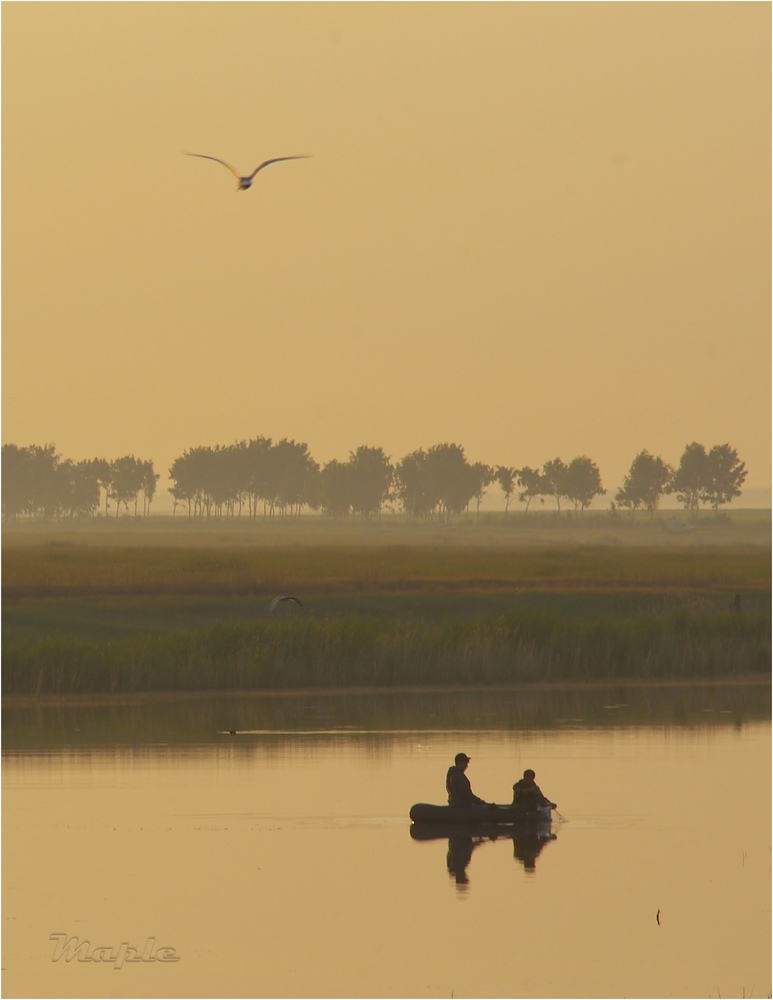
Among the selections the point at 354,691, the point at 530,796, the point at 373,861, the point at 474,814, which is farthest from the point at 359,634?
the point at 373,861

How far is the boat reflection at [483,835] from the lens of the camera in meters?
28.8

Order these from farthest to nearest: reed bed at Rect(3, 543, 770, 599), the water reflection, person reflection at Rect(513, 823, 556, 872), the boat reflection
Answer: reed bed at Rect(3, 543, 770, 599) < the water reflection < the boat reflection < person reflection at Rect(513, 823, 556, 872)

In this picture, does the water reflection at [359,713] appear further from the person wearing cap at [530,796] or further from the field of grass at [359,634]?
the person wearing cap at [530,796]

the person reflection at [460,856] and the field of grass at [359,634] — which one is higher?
the field of grass at [359,634]

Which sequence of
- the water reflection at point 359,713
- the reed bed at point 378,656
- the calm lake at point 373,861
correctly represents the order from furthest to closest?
the reed bed at point 378,656 → the water reflection at point 359,713 → the calm lake at point 373,861

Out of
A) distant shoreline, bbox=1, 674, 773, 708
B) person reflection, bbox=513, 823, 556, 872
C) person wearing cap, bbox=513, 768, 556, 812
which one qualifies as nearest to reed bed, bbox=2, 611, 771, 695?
distant shoreline, bbox=1, 674, 773, 708

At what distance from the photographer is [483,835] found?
30.0m

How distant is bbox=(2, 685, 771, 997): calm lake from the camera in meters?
21.2

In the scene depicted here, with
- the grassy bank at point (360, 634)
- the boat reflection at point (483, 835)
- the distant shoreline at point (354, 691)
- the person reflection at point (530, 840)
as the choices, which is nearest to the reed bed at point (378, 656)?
the grassy bank at point (360, 634)

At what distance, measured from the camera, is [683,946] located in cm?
2223

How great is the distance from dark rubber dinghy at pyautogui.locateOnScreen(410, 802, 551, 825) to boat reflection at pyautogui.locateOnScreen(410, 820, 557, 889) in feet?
0.34

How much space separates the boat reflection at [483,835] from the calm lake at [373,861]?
0.15m

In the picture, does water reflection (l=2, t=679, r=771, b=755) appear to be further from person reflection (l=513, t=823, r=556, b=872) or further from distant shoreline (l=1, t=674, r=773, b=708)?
person reflection (l=513, t=823, r=556, b=872)

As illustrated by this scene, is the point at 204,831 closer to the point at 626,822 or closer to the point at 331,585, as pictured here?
the point at 626,822
